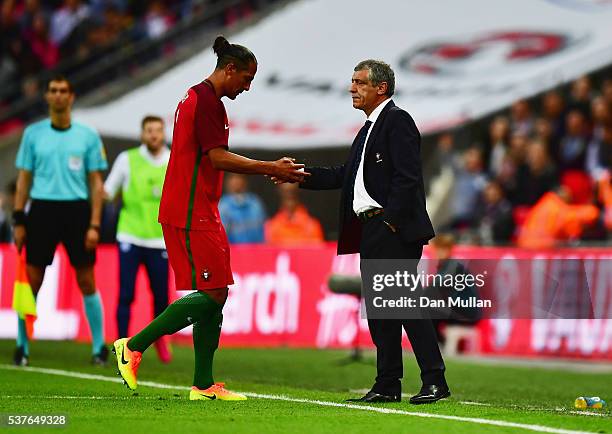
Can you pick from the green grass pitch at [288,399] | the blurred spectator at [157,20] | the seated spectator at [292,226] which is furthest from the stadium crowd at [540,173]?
the blurred spectator at [157,20]

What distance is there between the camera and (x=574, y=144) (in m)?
19.7

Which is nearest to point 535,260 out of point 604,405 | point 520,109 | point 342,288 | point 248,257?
point 342,288

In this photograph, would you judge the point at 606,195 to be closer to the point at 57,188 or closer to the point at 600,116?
the point at 600,116

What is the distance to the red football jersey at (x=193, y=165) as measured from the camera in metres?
9.06

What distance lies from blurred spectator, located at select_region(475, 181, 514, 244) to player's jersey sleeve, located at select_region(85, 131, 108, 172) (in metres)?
6.37

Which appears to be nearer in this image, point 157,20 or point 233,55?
point 233,55

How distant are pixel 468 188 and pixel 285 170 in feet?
37.9

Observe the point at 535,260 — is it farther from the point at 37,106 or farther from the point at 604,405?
the point at 37,106

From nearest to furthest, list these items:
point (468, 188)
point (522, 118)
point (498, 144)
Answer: point (468, 188)
point (498, 144)
point (522, 118)

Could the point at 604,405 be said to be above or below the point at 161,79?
below

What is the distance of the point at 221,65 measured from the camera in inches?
362

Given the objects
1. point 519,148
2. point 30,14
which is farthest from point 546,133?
point 30,14

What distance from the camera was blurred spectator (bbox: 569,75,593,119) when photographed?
66.8 feet

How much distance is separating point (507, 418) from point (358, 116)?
13.2m
